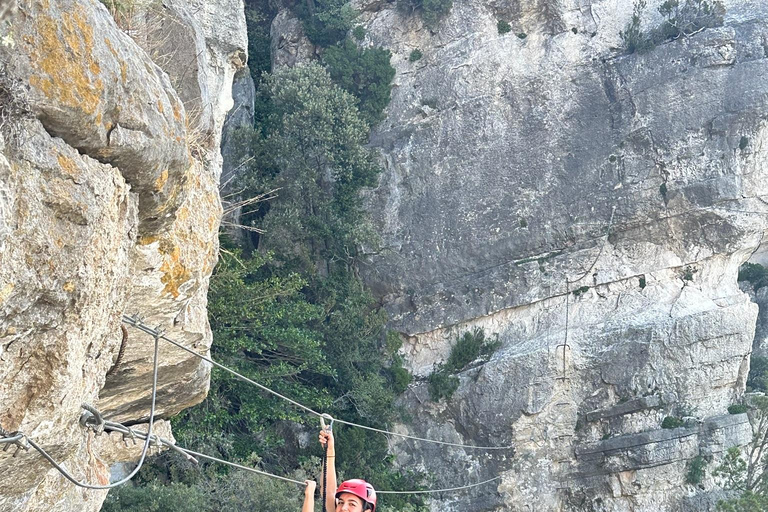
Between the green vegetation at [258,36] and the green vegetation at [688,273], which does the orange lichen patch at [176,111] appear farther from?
the green vegetation at [258,36]

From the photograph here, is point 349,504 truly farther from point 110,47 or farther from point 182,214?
point 110,47

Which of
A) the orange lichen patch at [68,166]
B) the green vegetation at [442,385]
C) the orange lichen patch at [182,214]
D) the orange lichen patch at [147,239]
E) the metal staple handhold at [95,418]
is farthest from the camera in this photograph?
the green vegetation at [442,385]

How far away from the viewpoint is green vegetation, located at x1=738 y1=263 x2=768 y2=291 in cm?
2584

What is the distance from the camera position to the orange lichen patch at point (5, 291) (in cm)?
428

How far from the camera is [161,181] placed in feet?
20.7

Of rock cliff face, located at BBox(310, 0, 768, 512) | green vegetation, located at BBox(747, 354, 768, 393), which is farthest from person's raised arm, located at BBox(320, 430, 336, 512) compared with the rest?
green vegetation, located at BBox(747, 354, 768, 393)

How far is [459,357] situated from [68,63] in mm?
20149

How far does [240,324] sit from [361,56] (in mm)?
10806

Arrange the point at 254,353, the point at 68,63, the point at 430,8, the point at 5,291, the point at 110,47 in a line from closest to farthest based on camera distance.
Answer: the point at 5,291 → the point at 68,63 → the point at 110,47 → the point at 254,353 → the point at 430,8

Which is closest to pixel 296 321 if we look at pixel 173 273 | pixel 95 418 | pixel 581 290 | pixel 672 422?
pixel 581 290

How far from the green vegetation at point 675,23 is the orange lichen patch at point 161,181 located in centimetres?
2212

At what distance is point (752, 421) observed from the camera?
21.5 meters

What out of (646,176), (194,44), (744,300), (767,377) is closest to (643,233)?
(646,176)

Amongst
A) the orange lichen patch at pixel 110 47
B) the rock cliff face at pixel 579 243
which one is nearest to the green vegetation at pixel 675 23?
the rock cliff face at pixel 579 243
